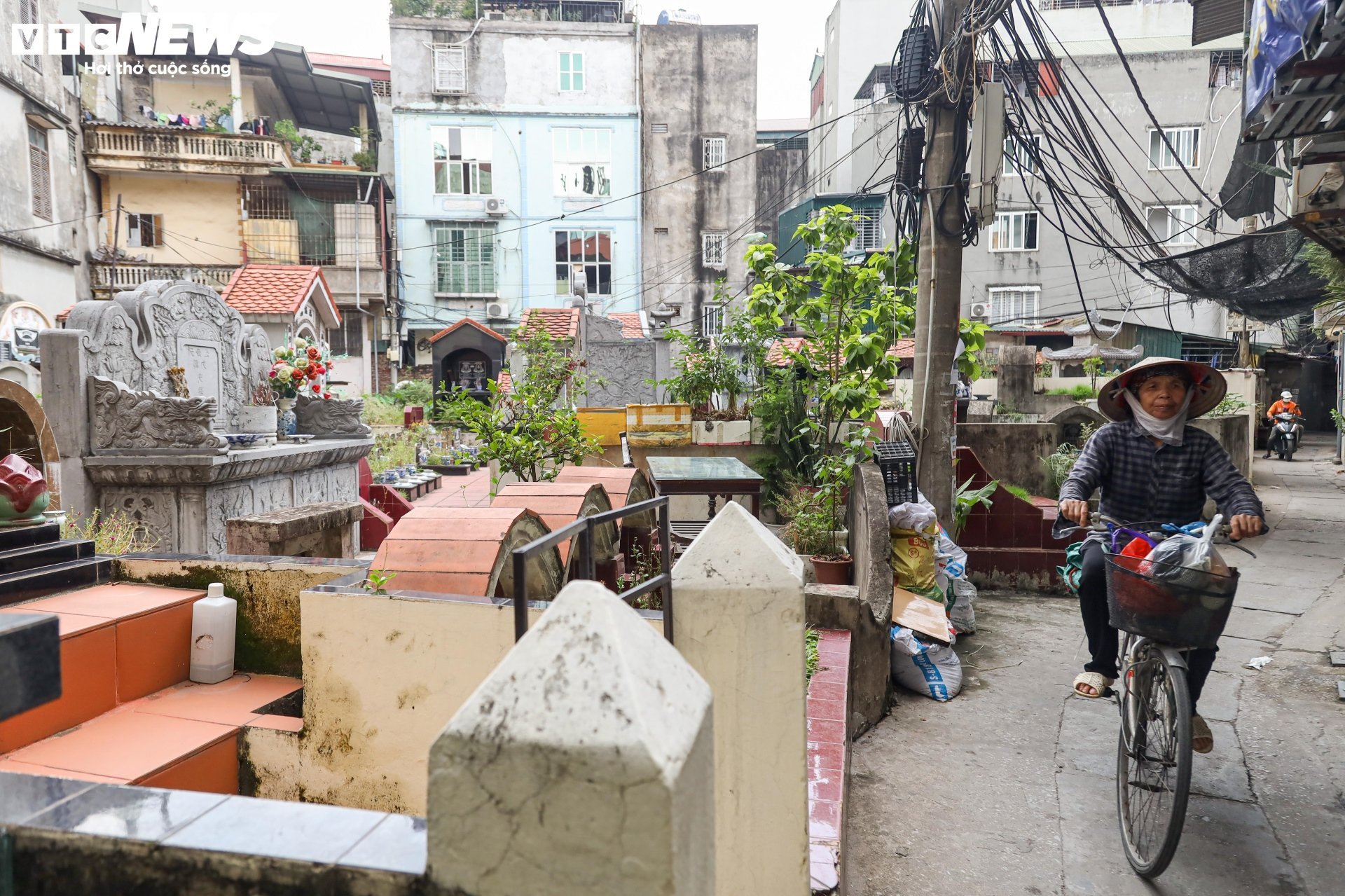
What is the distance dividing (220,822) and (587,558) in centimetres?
89

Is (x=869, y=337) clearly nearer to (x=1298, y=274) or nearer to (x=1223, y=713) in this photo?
(x=1223, y=713)

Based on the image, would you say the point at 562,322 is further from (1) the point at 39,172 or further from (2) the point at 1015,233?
(2) the point at 1015,233

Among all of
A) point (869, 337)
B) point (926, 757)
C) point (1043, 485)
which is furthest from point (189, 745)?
point (1043, 485)

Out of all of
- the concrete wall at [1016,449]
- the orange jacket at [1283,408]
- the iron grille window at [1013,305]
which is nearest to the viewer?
the concrete wall at [1016,449]

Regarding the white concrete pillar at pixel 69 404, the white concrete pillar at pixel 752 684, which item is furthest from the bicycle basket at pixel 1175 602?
the white concrete pillar at pixel 69 404

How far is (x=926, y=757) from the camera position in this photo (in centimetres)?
445

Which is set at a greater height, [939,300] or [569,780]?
[939,300]

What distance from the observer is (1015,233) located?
28.0 metres

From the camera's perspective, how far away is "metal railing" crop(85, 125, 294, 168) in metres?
21.5

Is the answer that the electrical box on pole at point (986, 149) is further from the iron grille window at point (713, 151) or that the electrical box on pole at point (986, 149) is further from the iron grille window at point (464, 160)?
the iron grille window at point (713, 151)

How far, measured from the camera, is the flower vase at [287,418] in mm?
9250

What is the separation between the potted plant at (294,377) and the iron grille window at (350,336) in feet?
50.5

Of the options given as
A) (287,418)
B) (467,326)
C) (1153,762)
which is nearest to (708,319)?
(467,326)

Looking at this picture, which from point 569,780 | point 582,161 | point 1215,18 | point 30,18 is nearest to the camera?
point 569,780
